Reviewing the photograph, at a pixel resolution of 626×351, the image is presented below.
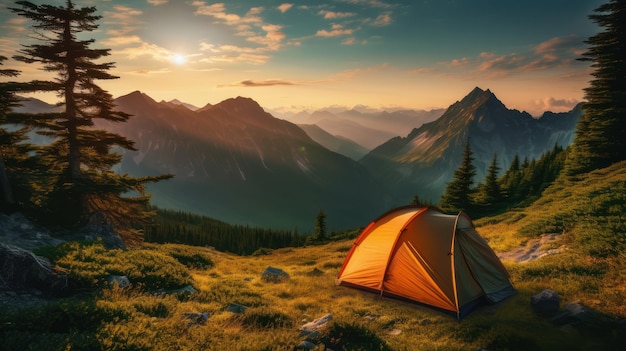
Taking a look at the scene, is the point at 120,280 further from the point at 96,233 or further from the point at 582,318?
the point at 582,318

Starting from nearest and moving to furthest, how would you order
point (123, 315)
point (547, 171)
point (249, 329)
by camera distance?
point (123, 315)
point (249, 329)
point (547, 171)

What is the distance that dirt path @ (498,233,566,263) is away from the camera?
17.1 meters

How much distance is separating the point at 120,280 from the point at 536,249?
68.4ft

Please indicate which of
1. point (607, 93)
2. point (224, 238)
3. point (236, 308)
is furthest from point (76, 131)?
point (224, 238)

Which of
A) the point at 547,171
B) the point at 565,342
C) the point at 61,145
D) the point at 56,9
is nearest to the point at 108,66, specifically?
the point at 56,9

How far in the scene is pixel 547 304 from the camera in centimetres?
1081

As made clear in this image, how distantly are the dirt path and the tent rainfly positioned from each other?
200 inches

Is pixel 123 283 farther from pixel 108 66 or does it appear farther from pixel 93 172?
pixel 108 66

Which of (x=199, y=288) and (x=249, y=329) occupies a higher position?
(x=249, y=329)

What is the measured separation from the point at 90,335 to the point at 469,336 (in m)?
10.2

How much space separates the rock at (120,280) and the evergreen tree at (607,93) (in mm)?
43333

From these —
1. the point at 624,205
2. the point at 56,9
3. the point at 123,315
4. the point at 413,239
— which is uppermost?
the point at 56,9

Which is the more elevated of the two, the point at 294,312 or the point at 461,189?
the point at 294,312

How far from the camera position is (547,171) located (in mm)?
55188
